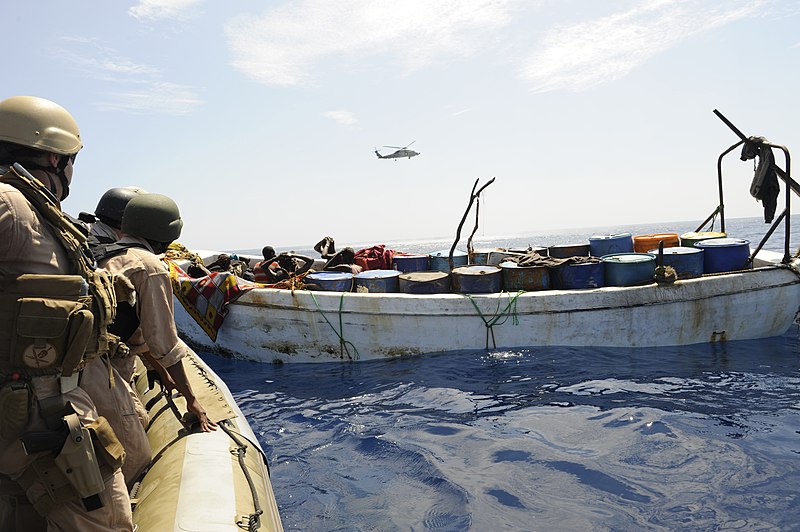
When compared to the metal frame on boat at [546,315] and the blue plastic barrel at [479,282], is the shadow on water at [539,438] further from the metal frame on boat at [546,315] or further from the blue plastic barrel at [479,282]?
the blue plastic barrel at [479,282]

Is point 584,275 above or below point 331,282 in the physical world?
below

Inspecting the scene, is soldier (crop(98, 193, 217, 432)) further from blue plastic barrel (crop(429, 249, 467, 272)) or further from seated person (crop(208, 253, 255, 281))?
blue plastic barrel (crop(429, 249, 467, 272))

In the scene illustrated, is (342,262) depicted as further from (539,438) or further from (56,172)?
(56,172)

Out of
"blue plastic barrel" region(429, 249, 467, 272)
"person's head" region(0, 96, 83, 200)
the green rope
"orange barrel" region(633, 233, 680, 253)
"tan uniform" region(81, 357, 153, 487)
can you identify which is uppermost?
"person's head" region(0, 96, 83, 200)

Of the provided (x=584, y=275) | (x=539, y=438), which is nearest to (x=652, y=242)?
(x=584, y=275)

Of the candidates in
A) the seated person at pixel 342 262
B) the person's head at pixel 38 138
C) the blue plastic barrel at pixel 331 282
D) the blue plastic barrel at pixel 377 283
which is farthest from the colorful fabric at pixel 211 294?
the person's head at pixel 38 138

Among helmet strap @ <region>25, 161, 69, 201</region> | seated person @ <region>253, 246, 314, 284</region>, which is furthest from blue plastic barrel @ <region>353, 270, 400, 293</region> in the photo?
helmet strap @ <region>25, 161, 69, 201</region>

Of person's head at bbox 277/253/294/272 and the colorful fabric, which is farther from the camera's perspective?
person's head at bbox 277/253/294/272

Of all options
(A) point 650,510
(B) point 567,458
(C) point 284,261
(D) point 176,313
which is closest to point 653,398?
(B) point 567,458

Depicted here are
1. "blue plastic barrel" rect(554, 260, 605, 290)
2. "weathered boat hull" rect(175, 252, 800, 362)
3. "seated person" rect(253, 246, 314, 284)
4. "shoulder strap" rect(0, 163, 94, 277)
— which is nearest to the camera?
"shoulder strap" rect(0, 163, 94, 277)

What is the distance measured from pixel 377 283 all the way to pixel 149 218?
536 centimetres

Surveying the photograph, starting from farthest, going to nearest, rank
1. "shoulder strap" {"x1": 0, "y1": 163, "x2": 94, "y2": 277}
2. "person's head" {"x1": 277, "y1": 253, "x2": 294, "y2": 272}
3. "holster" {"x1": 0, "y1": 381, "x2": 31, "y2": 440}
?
"person's head" {"x1": 277, "y1": 253, "x2": 294, "y2": 272}, "shoulder strap" {"x1": 0, "y1": 163, "x2": 94, "y2": 277}, "holster" {"x1": 0, "y1": 381, "x2": 31, "y2": 440}

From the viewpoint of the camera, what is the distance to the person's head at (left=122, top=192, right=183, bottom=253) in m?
2.99

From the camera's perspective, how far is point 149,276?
2779mm
